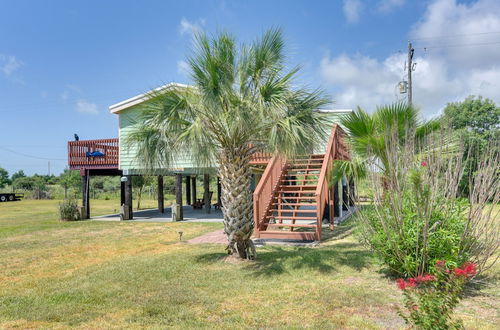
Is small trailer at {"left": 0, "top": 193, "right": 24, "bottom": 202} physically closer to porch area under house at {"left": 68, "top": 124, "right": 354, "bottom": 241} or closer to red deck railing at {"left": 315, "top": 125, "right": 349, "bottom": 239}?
porch area under house at {"left": 68, "top": 124, "right": 354, "bottom": 241}

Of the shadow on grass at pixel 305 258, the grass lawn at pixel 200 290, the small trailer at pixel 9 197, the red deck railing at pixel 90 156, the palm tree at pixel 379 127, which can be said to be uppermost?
the red deck railing at pixel 90 156

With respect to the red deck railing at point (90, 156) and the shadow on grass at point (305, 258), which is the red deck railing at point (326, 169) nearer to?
the shadow on grass at point (305, 258)

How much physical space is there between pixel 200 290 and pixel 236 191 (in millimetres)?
2118

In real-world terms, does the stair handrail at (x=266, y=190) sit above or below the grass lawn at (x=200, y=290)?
above

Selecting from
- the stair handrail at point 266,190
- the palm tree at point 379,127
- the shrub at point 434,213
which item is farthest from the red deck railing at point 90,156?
the shrub at point 434,213

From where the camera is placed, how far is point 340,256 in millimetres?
7547

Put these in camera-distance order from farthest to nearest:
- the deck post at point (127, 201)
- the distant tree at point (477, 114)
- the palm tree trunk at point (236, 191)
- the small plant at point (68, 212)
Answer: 1. the distant tree at point (477, 114)
2. the deck post at point (127, 201)
3. the small plant at point (68, 212)
4. the palm tree trunk at point (236, 191)

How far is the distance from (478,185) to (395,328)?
2450 millimetres

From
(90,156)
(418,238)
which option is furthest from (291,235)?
(90,156)

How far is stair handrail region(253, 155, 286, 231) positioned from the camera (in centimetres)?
964

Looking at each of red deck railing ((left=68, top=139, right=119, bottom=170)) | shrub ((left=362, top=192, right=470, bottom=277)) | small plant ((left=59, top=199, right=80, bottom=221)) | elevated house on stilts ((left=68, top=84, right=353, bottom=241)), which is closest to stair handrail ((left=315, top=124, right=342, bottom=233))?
elevated house on stilts ((left=68, top=84, right=353, bottom=241))

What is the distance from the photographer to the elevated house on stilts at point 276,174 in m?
9.38

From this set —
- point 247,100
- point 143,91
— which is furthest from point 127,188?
point 247,100

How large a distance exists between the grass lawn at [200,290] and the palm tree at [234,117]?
131 cm
